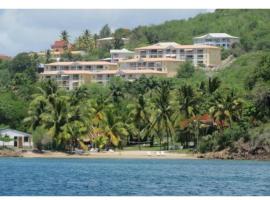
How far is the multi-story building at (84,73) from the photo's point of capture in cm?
14875

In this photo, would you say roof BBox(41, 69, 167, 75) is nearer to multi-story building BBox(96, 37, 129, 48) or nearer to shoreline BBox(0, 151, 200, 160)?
multi-story building BBox(96, 37, 129, 48)

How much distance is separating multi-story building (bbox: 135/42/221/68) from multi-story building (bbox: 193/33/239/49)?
9.02 meters

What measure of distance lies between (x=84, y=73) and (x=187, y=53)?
19692 millimetres

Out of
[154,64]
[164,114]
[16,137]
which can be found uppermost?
[154,64]

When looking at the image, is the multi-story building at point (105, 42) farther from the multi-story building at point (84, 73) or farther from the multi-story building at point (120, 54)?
the multi-story building at point (84, 73)

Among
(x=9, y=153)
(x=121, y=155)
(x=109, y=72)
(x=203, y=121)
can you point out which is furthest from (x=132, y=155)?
(x=109, y=72)

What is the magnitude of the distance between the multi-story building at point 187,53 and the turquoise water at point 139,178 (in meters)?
82.4

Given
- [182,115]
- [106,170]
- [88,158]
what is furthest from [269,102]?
Answer: [106,170]

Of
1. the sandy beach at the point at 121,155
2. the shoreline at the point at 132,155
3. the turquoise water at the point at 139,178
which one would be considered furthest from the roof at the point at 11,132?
the turquoise water at the point at 139,178

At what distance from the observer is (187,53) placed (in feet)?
529

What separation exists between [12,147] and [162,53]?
7343 cm

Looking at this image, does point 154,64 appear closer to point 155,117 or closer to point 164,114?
point 155,117

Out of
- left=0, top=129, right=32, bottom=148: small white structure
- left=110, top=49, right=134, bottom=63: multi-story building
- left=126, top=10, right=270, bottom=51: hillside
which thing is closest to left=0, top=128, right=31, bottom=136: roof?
left=0, top=129, right=32, bottom=148: small white structure

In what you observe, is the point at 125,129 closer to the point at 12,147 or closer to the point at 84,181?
the point at 12,147
